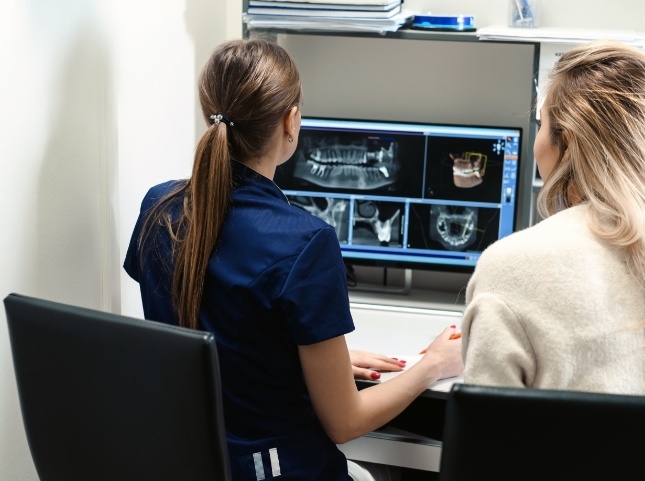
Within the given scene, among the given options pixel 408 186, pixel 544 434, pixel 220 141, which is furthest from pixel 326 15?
pixel 544 434

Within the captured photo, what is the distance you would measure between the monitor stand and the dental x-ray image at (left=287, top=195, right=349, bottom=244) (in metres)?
0.14

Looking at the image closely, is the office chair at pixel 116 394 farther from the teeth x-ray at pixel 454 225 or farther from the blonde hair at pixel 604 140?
the teeth x-ray at pixel 454 225

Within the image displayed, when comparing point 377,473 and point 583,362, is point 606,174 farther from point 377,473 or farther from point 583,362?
point 377,473

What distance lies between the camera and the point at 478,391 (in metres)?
0.92

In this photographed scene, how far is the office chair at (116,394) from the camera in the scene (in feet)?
3.53

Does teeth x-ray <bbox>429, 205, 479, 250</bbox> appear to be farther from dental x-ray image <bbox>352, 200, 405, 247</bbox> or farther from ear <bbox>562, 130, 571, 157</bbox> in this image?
ear <bbox>562, 130, 571, 157</bbox>

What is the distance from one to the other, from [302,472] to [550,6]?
1.44 m

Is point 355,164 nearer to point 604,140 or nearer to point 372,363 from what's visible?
point 372,363

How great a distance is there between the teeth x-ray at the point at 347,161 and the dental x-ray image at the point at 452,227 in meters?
0.12

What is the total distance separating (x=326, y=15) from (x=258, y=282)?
988mm

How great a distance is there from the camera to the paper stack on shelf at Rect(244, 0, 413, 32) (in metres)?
2.07

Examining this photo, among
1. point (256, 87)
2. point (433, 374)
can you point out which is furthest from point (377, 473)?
point (256, 87)

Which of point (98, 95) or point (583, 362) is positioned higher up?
point (98, 95)

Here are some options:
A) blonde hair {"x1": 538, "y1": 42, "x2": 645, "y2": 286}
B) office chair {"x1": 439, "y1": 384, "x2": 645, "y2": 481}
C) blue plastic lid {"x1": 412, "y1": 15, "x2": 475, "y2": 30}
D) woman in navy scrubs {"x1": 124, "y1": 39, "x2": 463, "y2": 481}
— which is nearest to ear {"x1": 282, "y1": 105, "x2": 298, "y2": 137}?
woman in navy scrubs {"x1": 124, "y1": 39, "x2": 463, "y2": 481}
